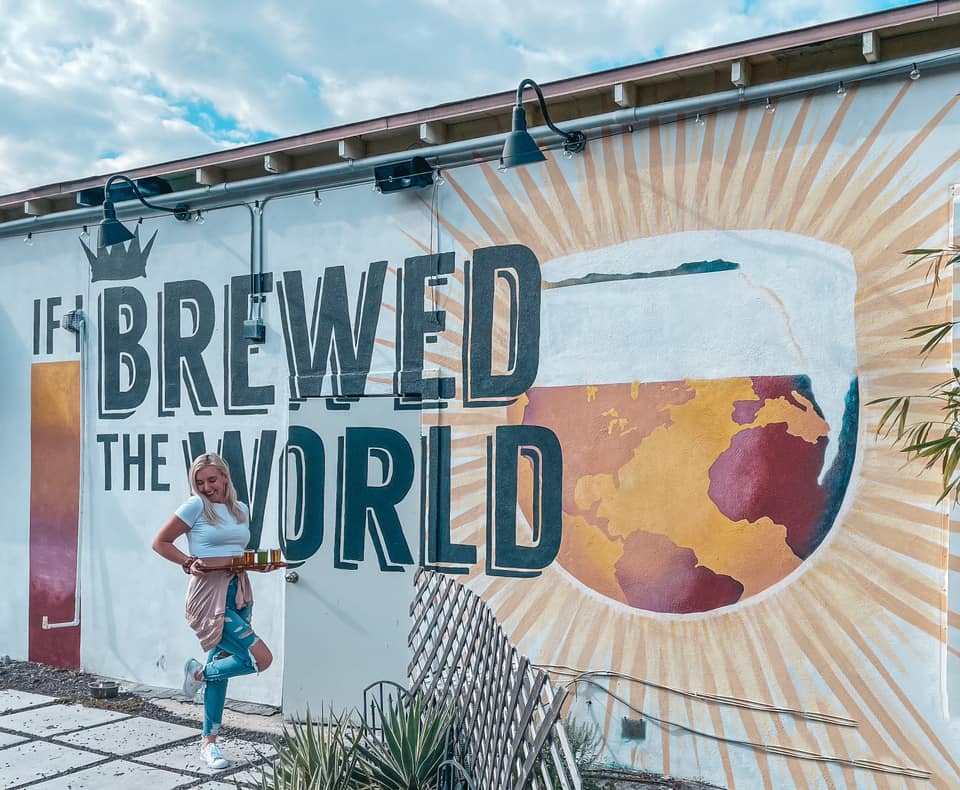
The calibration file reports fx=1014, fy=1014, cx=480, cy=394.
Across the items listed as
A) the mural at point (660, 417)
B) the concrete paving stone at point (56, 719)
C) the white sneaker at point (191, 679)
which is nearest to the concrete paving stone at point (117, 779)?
the white sneaker at point (191, 679)

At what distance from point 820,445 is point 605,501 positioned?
124 cm

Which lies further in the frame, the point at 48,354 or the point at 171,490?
the point at 48,354

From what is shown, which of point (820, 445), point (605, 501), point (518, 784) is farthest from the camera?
point (605, 501)

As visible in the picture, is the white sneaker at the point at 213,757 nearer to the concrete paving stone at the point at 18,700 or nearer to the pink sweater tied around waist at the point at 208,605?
the pink sweater tied around waist at the point at 208,605

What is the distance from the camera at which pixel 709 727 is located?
5.35 metres

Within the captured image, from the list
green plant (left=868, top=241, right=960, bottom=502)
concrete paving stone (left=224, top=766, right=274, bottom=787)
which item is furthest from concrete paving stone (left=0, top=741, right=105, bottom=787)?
green plant (left=868, top=241, right=960, bottom=502)

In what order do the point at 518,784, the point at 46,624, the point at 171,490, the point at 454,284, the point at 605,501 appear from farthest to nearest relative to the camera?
1. the point at 46,624
2. the point at 171,490
3. the point at 454,284
4. the point at 605,501
5. the point at 518,784

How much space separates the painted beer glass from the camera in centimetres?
516

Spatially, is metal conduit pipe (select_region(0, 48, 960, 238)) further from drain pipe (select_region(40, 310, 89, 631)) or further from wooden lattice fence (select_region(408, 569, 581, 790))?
wooden lattice fence (select_region(408, 569, 581, 790))

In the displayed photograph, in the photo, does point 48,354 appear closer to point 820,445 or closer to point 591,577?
point 591,577

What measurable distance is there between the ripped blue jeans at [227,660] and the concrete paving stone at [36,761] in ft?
2.68

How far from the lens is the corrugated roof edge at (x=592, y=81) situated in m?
4.80

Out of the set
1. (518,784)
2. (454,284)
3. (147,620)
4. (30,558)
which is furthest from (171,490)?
(518,784)

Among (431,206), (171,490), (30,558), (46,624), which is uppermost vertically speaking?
(431,206)
